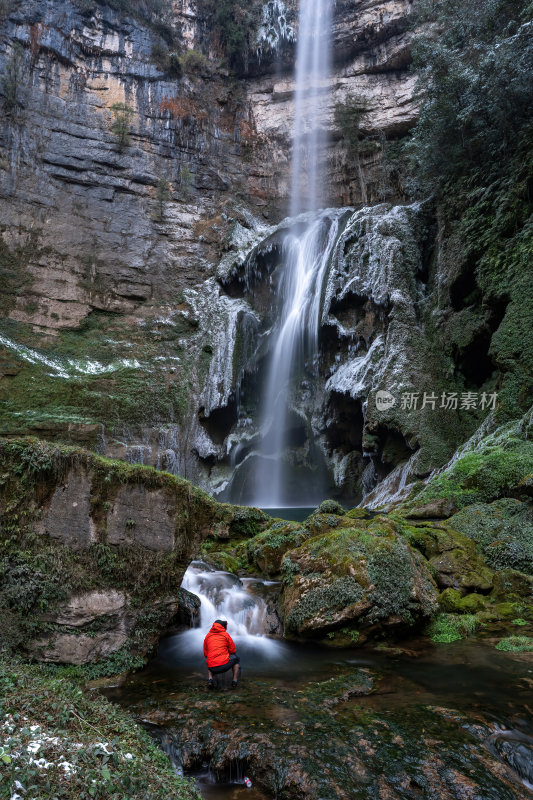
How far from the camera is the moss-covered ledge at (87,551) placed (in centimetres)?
555

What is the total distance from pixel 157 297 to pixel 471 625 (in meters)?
23.8

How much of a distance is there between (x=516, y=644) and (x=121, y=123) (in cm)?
3190

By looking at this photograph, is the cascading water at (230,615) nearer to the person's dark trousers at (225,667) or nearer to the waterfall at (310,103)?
the person's dark trousers at (225,667)

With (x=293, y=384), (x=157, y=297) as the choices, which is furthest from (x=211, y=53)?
(x=293, y=384)

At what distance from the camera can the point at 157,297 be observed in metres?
27.2

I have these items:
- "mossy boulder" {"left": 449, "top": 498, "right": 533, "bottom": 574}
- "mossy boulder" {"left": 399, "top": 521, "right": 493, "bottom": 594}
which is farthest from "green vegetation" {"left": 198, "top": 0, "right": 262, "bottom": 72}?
"mossy boulder" {"left": 399, "top": 521, "right": 493, "bottom": 594}

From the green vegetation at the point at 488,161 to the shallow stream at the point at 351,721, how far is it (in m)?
9.75

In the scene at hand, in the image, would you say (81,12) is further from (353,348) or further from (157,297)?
(353,348)

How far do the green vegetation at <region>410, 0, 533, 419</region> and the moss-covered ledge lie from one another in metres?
11.2

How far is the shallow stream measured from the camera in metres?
3.80

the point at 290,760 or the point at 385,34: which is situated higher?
the point at 385,34

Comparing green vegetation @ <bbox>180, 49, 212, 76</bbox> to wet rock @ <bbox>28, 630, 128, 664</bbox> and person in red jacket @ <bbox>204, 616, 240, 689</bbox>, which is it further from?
person in red jacket @ <bbox>204, 616, 240, 689</bbox>

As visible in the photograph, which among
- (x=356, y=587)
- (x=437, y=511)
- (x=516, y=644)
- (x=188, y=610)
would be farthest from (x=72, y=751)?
(x=437, y=511)

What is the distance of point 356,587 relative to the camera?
739 centimetres
